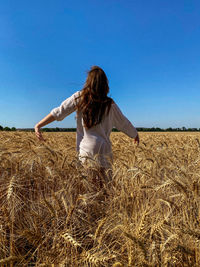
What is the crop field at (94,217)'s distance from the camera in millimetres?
1115

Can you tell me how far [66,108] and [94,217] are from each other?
4.67ft

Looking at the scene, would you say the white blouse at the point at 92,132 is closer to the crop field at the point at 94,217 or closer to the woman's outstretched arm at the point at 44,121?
the woman's outstretched arm at the point at 44,121

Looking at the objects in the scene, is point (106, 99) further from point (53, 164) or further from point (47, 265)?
point (47, 265)

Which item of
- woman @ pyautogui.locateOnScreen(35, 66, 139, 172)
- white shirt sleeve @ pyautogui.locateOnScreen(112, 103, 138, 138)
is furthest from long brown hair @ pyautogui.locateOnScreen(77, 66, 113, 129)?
white shirt sleeve @ pyautogui.locateOnScreen(112, 103, 138, 138)

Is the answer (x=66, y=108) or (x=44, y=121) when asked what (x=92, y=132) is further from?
(x=44, y=121)

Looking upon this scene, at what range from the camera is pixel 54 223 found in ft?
4.46

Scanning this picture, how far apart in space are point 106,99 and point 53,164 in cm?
105

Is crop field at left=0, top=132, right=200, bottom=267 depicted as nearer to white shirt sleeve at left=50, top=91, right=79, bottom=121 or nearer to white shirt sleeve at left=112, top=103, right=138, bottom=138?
white shirt sleeve at left=50, top=91, right=79, bottom=121

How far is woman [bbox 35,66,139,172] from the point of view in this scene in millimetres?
2547

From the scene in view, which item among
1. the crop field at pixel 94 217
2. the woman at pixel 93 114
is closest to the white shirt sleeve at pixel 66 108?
the woman at pixel 93 114

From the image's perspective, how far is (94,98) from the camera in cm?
253

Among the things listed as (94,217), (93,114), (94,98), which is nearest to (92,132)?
(93,114)

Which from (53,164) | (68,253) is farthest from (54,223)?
(53,164)

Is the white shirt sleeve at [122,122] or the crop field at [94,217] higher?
the white shirt sleeve at [122,122]
